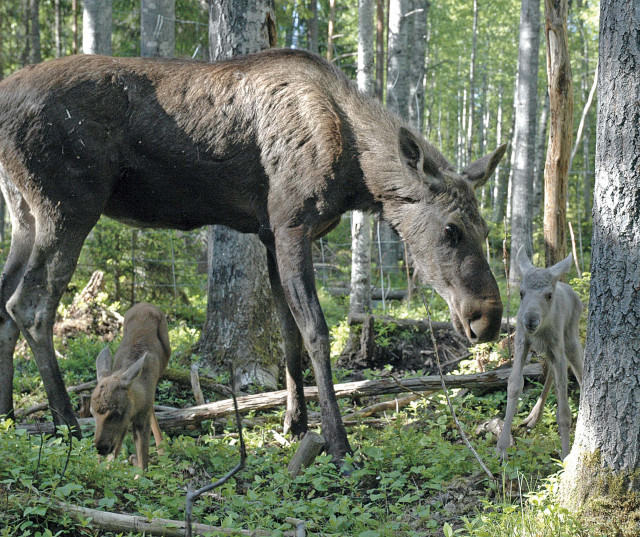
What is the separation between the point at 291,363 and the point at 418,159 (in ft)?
6.42

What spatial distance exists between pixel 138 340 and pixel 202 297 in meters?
6.13

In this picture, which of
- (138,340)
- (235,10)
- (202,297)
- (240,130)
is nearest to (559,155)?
(240,130)

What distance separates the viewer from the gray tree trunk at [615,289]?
11.3 feet

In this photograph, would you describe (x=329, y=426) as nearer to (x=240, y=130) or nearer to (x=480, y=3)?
(x=240, y=130)

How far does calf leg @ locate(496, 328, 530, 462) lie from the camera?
188 inches

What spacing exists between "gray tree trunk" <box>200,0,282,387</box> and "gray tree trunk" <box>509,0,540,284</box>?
800 cm

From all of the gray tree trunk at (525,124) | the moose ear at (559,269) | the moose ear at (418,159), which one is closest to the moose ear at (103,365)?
the moose ear at (418,159)

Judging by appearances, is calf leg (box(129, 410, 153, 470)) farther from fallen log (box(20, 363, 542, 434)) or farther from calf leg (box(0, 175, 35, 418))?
calf leg (box(0, 175, 35, 418))

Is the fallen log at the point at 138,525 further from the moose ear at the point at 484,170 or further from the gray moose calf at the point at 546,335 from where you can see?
the moose ear at the point at 484,170

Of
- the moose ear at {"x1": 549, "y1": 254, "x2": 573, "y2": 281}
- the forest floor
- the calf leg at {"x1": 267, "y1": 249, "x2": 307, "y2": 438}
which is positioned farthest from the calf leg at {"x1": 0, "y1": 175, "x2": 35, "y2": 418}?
the moose ear at {"x1": 549, "y1": 254, "x2": 573, "y2": 281}

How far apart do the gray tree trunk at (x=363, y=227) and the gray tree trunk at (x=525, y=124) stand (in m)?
4.40

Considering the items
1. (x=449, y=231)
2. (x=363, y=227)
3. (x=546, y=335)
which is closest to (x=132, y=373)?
(x=449, y=231)

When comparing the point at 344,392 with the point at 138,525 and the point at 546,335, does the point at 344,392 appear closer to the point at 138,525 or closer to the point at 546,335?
the point at 546,335

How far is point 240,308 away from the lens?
285 inches
